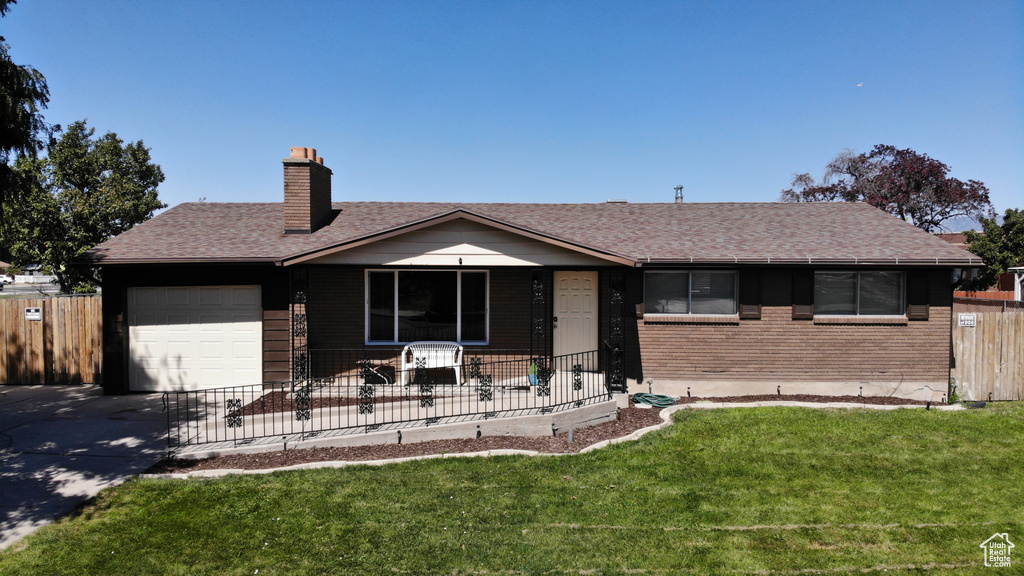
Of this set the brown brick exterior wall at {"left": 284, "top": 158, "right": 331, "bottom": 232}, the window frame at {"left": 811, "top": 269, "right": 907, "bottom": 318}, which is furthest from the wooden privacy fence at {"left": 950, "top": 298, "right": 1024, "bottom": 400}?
the brown brick exterior wall at {"left": 284, "top": 158, "right": 331, "bottom": 232}

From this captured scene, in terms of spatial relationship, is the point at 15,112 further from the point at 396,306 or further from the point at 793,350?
the point at 793,350

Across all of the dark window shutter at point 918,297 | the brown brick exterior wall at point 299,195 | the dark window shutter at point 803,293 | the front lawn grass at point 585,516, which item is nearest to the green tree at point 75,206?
the brown brick exterior wall at point 299,195

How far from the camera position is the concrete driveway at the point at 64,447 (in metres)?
6.53

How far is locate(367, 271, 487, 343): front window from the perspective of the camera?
488 inches

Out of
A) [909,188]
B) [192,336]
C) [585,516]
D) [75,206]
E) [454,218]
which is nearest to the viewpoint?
[585,516]

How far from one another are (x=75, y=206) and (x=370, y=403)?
1790 centimetres

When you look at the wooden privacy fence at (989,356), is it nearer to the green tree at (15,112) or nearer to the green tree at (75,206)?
the green tree at (15,112)

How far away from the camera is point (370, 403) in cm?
965

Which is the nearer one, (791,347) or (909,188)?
(791,347)

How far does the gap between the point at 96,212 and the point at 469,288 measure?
16622 millimetres

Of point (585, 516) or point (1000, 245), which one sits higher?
point (1000, 245)

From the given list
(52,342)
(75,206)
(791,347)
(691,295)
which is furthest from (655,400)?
(75,206)

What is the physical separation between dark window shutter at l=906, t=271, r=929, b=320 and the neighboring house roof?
0.50 m

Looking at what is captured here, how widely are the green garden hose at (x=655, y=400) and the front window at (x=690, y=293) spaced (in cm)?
179
